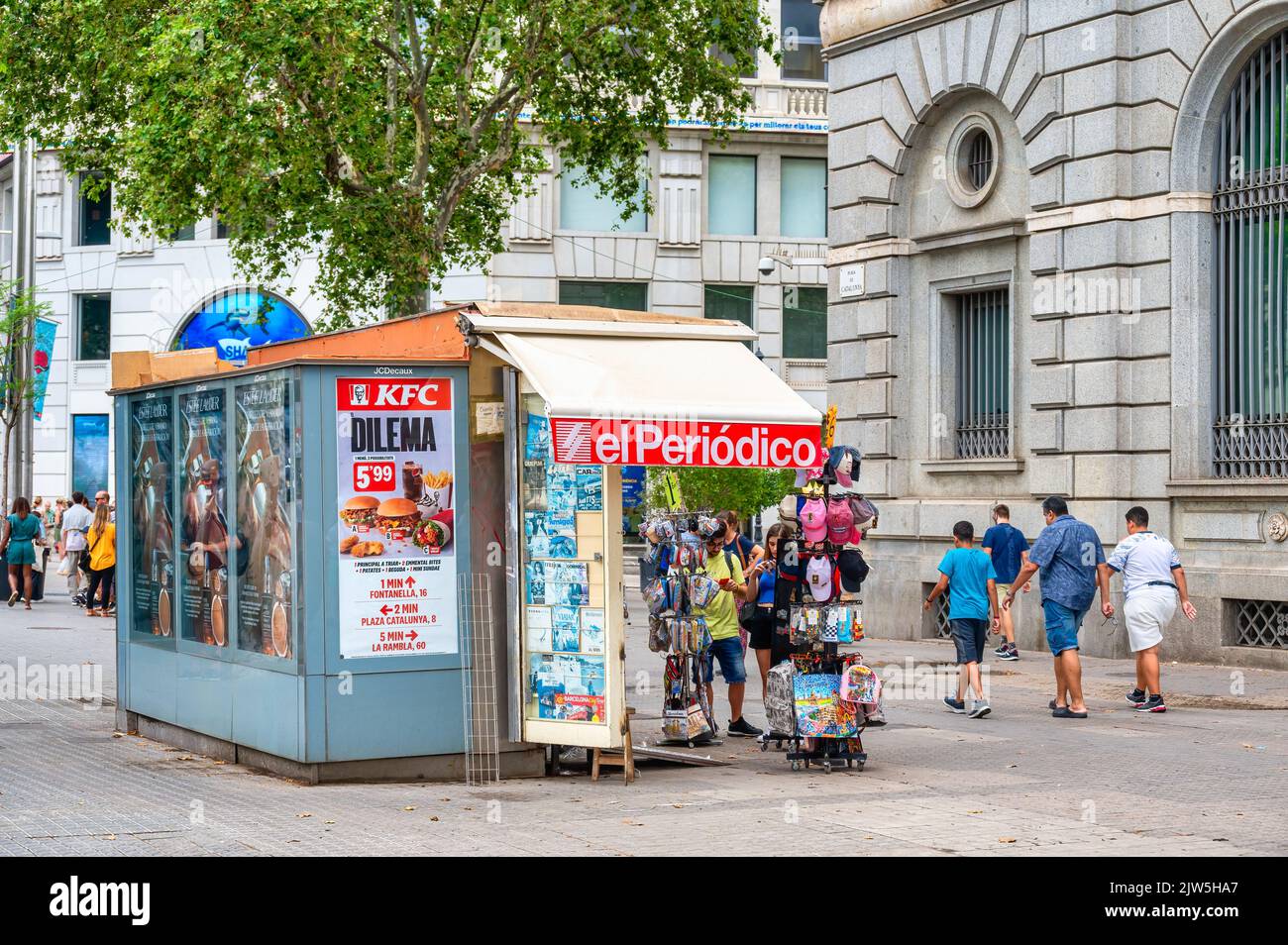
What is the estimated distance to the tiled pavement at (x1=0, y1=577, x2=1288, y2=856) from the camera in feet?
28.3

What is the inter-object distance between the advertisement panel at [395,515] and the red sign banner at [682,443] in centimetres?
113

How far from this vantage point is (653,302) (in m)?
40.3

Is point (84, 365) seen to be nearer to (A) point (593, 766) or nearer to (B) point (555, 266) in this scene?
(B) point (555, 266)

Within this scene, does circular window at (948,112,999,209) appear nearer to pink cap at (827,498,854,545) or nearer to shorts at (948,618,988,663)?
shorts at (948,618,988,663)

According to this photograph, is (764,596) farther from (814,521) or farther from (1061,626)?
(1061,626)

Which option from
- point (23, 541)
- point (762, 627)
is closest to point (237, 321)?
point (23, 541)

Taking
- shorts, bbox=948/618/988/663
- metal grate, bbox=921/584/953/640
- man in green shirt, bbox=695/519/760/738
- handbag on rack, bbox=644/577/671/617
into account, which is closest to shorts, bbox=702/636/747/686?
man in green shirt, bbox=695/519/760/738

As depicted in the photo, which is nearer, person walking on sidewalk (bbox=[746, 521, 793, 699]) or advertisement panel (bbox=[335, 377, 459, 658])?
advertisement panel (bbox=[335, 377, 459, 658])

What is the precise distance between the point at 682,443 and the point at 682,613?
2791mm

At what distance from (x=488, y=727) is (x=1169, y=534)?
1027cm

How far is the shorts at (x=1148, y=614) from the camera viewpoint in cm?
1495

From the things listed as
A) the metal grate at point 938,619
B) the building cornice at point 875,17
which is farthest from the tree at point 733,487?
the building cornice at point 875,17

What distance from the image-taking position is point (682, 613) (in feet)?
42.4

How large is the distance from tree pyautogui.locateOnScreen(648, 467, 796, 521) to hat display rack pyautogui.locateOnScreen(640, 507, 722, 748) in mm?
16694
